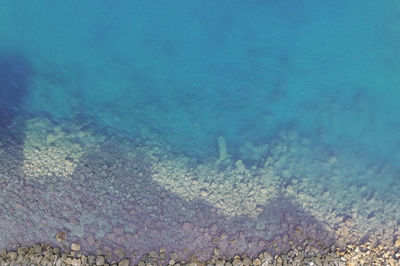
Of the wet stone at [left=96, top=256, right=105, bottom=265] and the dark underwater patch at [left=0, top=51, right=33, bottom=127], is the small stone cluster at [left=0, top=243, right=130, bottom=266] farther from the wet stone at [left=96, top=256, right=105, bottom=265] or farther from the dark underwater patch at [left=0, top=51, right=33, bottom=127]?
the dark underwater patch at [left=0, top=51, right=33, bottom=127]

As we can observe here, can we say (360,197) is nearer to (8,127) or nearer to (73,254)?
(73,254)

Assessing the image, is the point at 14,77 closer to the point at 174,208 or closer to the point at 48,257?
the point at 48,257

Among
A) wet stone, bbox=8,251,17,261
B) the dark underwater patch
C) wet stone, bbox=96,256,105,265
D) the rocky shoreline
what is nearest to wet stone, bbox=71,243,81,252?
the rocky shoreline

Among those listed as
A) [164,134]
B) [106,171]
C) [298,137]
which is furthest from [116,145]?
[298,137]

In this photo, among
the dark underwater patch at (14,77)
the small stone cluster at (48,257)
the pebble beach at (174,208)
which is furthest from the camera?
the dark underwater patch at (14,77)

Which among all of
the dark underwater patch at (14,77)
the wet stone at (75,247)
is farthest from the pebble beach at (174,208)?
the dark underwater patch at (14,77)

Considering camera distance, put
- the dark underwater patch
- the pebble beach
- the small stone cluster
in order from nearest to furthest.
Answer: the small stone cluster, the pebble beach, the dark underwater patch

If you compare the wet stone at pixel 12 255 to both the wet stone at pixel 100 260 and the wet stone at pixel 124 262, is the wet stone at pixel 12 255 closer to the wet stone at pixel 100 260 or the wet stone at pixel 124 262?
the wet stone at pixel 100 260

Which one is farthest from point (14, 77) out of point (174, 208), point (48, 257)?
point (174, 208)
